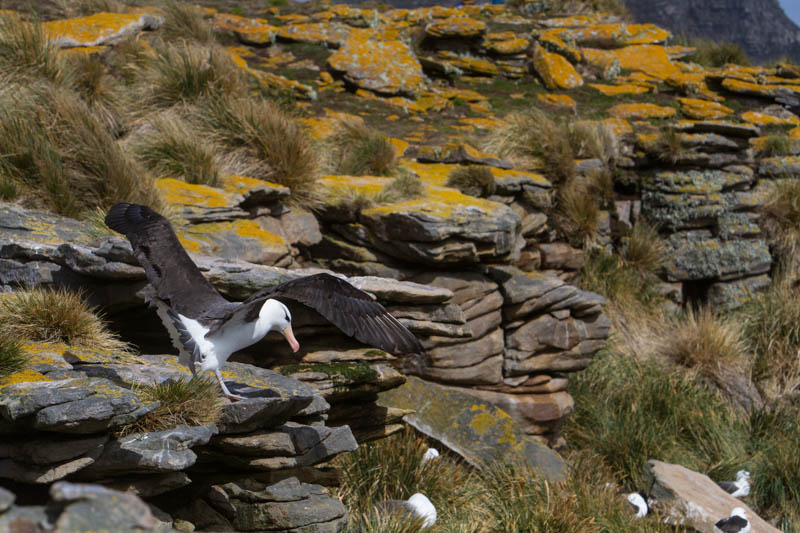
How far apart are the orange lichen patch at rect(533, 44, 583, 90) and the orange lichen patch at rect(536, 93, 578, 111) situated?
60cm

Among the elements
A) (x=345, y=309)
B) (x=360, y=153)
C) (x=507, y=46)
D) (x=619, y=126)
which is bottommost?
(x=360, y=153)

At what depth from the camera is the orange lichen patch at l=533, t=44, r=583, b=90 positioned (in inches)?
575

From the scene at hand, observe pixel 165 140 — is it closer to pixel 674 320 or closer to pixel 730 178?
pixel 674 320

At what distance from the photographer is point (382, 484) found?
5594 millimetres

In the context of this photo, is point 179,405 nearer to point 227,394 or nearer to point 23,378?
point 227,394

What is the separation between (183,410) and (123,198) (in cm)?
341

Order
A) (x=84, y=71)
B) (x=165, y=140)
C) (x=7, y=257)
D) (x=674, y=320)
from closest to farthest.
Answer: (x=7, y=257)
(x=165, y=140)
(x=84, y=71)
(x=674, y=320)

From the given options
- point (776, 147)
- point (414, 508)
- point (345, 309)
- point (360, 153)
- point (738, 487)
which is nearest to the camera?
point (345, 309)

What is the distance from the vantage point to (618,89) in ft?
48.6

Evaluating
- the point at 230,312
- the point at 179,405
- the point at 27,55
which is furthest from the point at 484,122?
the point at 179,405

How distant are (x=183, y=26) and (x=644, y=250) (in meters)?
9.04

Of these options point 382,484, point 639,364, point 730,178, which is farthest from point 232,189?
point 730,178

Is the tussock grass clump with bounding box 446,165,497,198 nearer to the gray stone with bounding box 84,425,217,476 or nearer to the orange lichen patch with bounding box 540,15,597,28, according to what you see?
the gray stone with bounding box 84,425,217,476

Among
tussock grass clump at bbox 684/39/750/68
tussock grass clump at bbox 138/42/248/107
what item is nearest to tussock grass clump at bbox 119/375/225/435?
tussock grass clump at bbox 138/42/248/107
